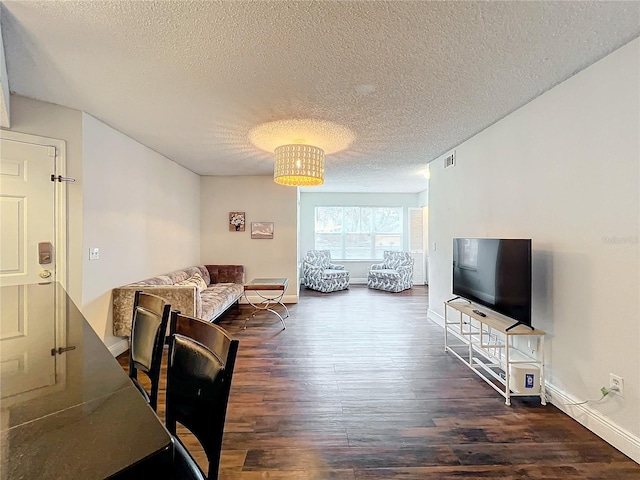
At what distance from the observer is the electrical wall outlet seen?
193 centimetres

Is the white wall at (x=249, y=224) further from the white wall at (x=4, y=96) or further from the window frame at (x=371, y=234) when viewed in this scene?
the white wall at (x=4, y=96)

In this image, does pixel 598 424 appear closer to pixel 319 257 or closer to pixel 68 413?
pixel 68 413

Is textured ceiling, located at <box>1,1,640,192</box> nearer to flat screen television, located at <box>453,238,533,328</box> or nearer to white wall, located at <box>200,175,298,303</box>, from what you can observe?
flat screen television, located at <box>453,238,533,328</box>

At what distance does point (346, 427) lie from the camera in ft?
6.97

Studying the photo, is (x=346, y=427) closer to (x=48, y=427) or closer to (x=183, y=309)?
(x=48, y=427)

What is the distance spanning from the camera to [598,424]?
6.71 ft

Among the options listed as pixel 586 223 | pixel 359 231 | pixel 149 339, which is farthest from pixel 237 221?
pixel 586 223

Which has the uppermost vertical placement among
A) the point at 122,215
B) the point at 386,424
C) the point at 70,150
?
the point at 70,150

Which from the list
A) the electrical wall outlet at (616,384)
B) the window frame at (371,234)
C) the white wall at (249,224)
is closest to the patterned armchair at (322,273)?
the window frame at (371,234)

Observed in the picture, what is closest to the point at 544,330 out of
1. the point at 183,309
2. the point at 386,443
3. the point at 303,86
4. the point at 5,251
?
the point at 386,443

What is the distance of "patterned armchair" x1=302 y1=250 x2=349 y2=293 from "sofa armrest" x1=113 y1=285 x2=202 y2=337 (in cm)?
416

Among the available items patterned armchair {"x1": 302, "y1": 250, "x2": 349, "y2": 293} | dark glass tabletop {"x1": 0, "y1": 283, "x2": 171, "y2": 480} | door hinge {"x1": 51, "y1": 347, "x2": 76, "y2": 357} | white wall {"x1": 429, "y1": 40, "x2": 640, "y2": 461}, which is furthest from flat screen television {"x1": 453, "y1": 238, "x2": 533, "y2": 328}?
patterned armchair {"x1": 302, "y1": 250, "x2": 349, "y2": 293}

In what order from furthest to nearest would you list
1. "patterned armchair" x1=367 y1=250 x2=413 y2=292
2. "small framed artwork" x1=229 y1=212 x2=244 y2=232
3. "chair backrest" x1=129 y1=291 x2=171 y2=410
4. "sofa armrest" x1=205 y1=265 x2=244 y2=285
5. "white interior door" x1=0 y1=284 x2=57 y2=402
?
"patterned armchair" x1=367 y1=250 x2=413 y2=292, "small framed artwork" x1=229 y1=212 x2=244 y2=232, "sofa armrest" x1=205 y1=265 x2=244 y2=285, "chair backrest" x1=129 y1=291 x2=171 y2=410, "white interior door" x1=0 y1=284 x2=57 y2=402

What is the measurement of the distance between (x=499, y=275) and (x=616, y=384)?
0.98m
